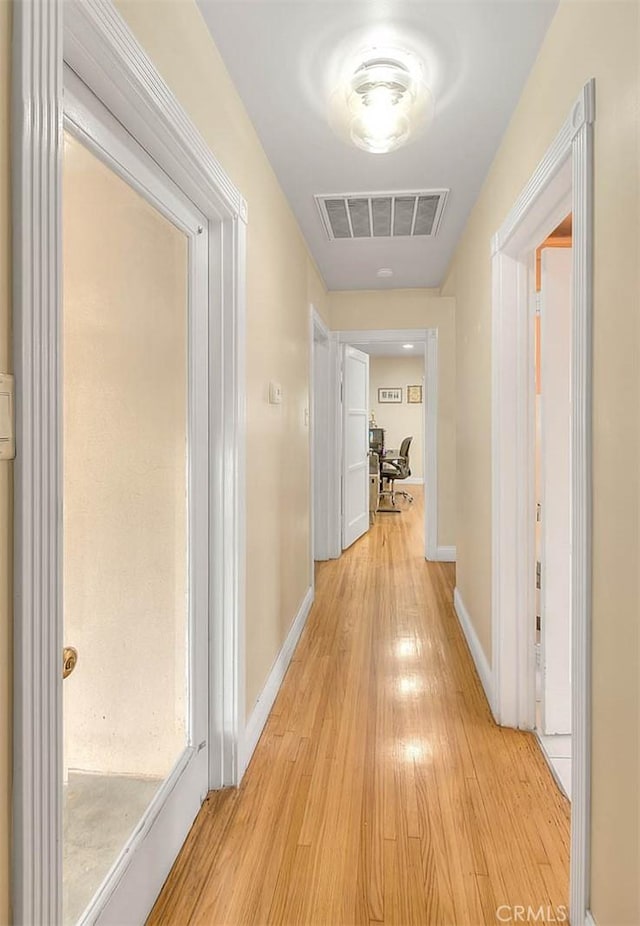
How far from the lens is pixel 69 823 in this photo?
1114 millimetres

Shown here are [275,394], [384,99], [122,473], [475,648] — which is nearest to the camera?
[122,473]

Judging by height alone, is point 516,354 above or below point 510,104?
below

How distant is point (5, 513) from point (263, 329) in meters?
1.73

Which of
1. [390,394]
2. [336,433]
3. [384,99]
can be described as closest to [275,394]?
[384,99]

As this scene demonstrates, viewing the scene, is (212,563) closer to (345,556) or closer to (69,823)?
(69,823)

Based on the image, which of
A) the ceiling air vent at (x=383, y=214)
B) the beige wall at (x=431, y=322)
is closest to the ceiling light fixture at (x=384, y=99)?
the ceiling air vent at (x=383, y=214)

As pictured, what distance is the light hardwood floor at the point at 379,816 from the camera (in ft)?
4.69

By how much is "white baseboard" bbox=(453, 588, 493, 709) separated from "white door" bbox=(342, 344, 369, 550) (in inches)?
74.9

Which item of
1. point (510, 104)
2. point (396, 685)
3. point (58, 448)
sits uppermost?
point (510, 104)

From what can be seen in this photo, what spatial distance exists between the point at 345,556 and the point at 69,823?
422 cm

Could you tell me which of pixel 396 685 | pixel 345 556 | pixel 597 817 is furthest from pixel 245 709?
pixel 345 556

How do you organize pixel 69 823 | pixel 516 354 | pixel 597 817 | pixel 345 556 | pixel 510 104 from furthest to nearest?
pixel 345 556
pixel 516 354
pixel 510 104
pixel 597 817
pixel 69 823

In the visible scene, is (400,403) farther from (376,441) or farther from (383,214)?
(383,214)

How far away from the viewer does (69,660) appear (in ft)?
3.59
